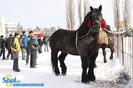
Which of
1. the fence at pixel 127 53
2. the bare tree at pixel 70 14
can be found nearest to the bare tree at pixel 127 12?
the bare tree at pixel 70 14

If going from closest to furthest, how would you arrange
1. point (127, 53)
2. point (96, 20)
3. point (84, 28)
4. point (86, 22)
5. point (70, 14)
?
point (96, 20) → point (86, 22) → point (84, 28) → point (127, 53) → point (70, 14)

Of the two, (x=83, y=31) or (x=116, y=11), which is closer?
(x=83, y=31)

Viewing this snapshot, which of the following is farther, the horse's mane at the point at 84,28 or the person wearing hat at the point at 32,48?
the person wearing hat at the point at 32,48

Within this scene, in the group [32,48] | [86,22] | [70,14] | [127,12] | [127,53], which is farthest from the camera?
[70,14]

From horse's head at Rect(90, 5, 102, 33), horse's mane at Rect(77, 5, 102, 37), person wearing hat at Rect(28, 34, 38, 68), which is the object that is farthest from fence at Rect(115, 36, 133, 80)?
person wearing hat at Rect(28, 34, 38, 68)

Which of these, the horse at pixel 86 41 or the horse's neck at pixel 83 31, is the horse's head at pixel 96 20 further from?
the horse's neck at pixel 83 31

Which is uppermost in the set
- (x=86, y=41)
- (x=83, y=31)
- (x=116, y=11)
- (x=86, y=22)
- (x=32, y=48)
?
(x=116, y=11)

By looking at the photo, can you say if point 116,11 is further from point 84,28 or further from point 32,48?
point 84,28

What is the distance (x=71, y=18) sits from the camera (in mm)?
29766

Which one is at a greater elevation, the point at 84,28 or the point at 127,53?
the point at 84,28

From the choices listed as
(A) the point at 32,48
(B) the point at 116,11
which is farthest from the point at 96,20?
(B) the point at 116,11

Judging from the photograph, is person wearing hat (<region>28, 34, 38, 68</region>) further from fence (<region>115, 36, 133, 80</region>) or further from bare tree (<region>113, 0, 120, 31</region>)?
bare tree (<region>113, 0, 120, 31</region>)

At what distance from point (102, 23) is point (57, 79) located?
2281 mm

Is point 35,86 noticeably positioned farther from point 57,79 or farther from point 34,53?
point 34,53
